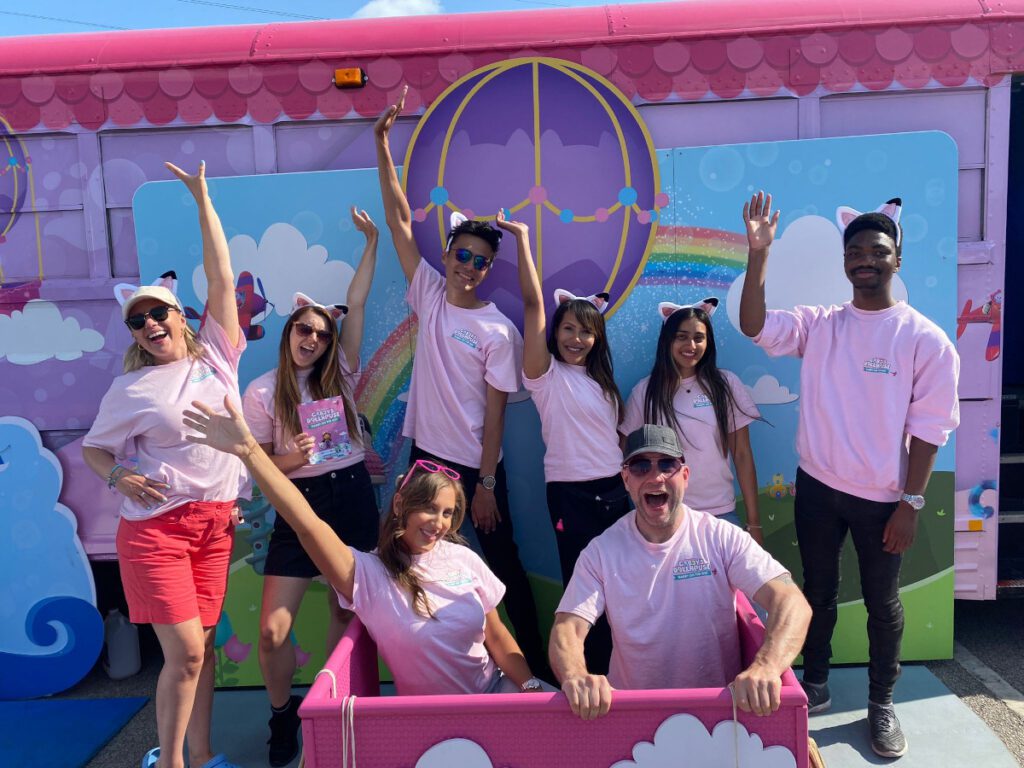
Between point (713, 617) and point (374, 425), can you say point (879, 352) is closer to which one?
point (713, 617)

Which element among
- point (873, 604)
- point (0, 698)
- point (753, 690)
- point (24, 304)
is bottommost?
point (0, 698)

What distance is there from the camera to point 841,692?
9.96 ft

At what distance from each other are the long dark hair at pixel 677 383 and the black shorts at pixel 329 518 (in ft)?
3.91

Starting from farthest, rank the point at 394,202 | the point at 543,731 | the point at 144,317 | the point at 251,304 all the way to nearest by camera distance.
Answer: the point at 251,304
the point at 394,202
the point at 144,317
the point at 543,731

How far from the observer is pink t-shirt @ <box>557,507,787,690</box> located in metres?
2.02

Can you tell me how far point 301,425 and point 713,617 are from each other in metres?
1.62

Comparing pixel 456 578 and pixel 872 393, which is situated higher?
pixel 872 393

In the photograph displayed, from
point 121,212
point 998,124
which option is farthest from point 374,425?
point 998,124

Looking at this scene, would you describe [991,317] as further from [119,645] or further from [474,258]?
[119,645]

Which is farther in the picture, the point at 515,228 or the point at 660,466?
the point at 515,228

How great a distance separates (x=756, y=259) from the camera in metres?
2.60

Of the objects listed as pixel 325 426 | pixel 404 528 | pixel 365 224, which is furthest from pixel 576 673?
pixel 365 224

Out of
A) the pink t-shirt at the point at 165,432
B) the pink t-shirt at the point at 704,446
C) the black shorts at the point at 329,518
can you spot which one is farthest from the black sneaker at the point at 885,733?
the pink t-shirt at the point at 165,432

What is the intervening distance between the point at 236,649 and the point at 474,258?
6.96ft
